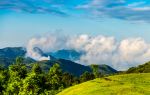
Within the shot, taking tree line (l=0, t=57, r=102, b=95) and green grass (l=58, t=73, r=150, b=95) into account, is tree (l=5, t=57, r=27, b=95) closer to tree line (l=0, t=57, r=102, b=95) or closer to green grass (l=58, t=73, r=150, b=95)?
tree line (l=0, t=57, r=102, b=95)

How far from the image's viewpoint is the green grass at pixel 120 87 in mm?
63781

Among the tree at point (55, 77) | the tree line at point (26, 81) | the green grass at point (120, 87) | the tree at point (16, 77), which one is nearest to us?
the green grass at point (120, 87)

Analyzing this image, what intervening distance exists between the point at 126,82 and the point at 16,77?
57.4m

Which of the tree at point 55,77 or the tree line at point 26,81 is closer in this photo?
the tree line at point 26,81

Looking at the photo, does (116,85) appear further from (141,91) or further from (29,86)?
(29,86)

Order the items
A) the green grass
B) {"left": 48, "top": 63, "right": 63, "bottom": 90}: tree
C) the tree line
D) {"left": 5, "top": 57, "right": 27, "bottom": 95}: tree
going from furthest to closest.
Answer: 1. {"left": 48, "top": 63, "right": 63, "bottom": 90}: tree
2. {"left": 5, "top": 57, "right": 27, "bottom": 95}: tree
3. the tree line
4. the green grass

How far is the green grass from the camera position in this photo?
63.8 meters

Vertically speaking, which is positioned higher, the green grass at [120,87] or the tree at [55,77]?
the tree at [55,77]

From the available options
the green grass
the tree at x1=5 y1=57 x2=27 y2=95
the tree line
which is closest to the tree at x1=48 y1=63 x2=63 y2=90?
the tree line

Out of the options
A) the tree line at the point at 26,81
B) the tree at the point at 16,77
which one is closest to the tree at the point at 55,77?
the tree line at the point at 26,81

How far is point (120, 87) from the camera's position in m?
67.8

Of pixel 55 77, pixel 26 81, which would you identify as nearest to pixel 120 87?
pixel 26 81

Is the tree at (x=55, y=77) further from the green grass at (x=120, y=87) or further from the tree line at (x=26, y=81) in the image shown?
the green grass at (x=120, y=87)

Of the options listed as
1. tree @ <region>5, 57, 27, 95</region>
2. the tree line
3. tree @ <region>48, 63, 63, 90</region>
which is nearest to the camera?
the tree line
